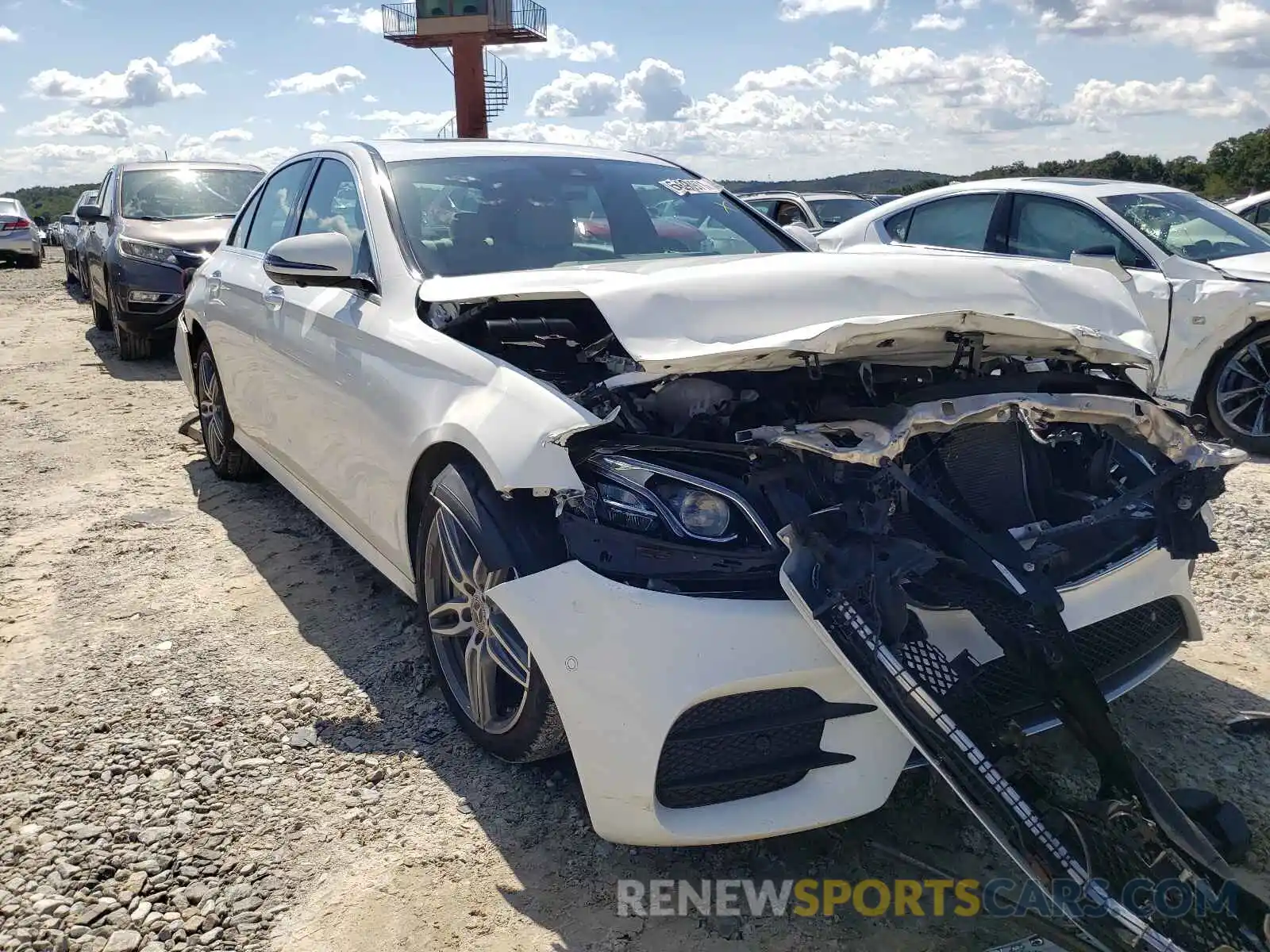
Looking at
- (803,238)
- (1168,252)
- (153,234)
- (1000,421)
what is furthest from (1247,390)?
(153,234)

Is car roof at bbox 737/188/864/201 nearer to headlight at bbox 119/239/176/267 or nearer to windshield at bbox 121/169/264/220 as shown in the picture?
windshield at bbox 121/169/264/220

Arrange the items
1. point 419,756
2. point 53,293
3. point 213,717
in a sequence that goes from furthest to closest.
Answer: point 53,293 < point 213,717 < point 419,756

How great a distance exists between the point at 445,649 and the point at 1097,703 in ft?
5.67

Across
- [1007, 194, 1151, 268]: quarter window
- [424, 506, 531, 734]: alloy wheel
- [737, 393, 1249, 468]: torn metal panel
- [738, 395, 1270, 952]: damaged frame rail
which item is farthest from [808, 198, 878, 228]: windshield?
[738, 395, 1270, 952]: damaged frame rail

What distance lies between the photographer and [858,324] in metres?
2.26

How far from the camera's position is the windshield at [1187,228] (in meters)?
6.54

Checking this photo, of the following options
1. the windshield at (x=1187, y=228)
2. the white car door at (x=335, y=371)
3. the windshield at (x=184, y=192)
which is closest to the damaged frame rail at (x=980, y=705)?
the white car door at (x=335, y=371)

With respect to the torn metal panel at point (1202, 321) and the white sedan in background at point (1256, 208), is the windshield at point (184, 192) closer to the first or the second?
the torn metal panel at point (1202, 321)

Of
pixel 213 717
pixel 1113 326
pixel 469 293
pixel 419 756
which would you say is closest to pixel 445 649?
pixel 419 756

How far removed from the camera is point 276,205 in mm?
4883

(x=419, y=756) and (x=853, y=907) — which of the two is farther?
(x=419, y=756)

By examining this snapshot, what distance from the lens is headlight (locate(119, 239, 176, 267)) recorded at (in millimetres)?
9227

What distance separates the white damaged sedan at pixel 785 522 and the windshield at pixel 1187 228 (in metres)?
4.16

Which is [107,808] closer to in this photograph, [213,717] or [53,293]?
[213,717]
